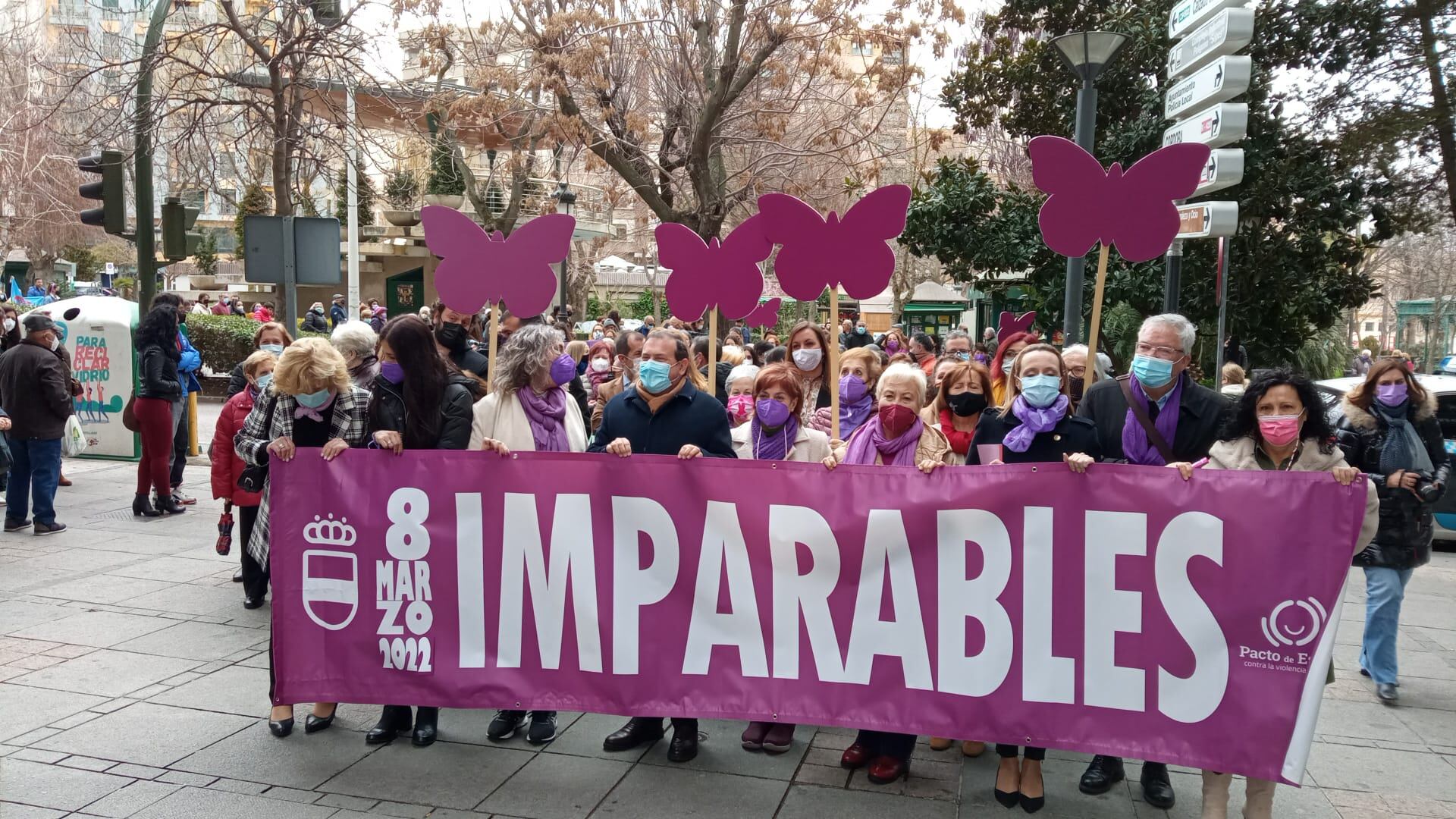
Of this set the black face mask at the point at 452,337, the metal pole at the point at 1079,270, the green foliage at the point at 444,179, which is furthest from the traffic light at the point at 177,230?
the green foliage at the point at 444,179

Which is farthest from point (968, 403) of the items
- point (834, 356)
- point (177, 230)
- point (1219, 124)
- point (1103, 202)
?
point (177, 230)

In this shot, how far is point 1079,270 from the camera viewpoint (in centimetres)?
913

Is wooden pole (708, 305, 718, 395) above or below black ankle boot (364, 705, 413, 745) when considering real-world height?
above

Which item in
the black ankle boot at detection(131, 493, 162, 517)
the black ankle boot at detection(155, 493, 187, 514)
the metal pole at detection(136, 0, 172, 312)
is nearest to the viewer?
the black ankle boot at detection(131, 493, 162, 517)

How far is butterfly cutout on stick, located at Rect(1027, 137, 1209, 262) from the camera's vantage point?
4.48m

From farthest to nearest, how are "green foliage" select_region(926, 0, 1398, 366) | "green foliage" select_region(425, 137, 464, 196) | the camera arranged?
"green foliage" select_region(425, 137, 464, 196)
"green foliage" select_region(926, 0, 1398, 366)
the camera

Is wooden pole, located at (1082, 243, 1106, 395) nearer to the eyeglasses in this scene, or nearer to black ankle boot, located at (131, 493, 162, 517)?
the eyeglasses

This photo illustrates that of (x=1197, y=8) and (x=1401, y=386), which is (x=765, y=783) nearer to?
(x=1401, y=386)

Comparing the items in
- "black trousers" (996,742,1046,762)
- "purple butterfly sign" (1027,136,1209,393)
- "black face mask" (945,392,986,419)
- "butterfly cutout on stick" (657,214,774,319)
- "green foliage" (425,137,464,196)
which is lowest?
"black trousers" (996,742,1046,762)

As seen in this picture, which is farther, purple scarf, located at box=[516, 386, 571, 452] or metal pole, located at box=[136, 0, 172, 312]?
metal pole, located at box=[136, 0, 172, 312]

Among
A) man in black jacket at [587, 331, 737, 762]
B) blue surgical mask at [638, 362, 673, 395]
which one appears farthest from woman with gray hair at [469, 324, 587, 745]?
blue surgical mask at [638, 362, 673, 395]

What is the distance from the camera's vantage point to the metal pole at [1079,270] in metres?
9.02

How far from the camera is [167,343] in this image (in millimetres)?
9320

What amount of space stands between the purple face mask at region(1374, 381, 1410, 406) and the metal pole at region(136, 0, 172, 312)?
32.2ft
